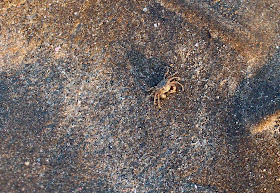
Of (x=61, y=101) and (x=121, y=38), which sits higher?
(x=121, y=38)

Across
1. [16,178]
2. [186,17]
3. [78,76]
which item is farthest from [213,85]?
[16,178]

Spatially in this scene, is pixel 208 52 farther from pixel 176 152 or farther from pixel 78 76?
pixel 78 76

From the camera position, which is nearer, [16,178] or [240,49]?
[16,178]

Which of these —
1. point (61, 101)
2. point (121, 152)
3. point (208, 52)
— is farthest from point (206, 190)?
point (61, 101)

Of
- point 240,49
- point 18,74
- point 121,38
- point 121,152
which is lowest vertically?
point 121,152

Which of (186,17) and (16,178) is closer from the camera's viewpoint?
(16,178)

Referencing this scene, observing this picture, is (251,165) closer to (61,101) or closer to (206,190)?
(206,190)
